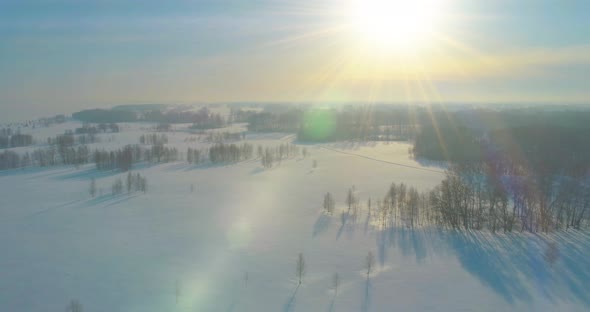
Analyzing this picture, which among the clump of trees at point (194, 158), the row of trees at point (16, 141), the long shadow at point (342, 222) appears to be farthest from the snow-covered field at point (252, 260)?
the row of trees at point (16, 141)

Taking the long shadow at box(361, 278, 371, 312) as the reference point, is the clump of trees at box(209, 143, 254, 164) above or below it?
above

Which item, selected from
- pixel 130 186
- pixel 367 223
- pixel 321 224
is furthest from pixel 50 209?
pixel 367 223

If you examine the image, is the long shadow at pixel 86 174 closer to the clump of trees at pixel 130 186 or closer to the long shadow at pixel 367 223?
the clump of trees at pixel 130 186

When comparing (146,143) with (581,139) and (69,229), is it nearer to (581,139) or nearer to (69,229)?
(69,229)

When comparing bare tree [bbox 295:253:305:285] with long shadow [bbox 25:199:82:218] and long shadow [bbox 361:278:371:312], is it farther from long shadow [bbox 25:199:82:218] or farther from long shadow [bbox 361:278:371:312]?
long shadow [bbox 25:199:82:218]

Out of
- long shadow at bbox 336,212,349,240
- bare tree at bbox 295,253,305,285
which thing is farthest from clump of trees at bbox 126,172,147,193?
bare tree at bbox 295,253,305,285

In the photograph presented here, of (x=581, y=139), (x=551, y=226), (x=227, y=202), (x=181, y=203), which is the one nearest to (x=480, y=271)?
(x=551, y=226)
